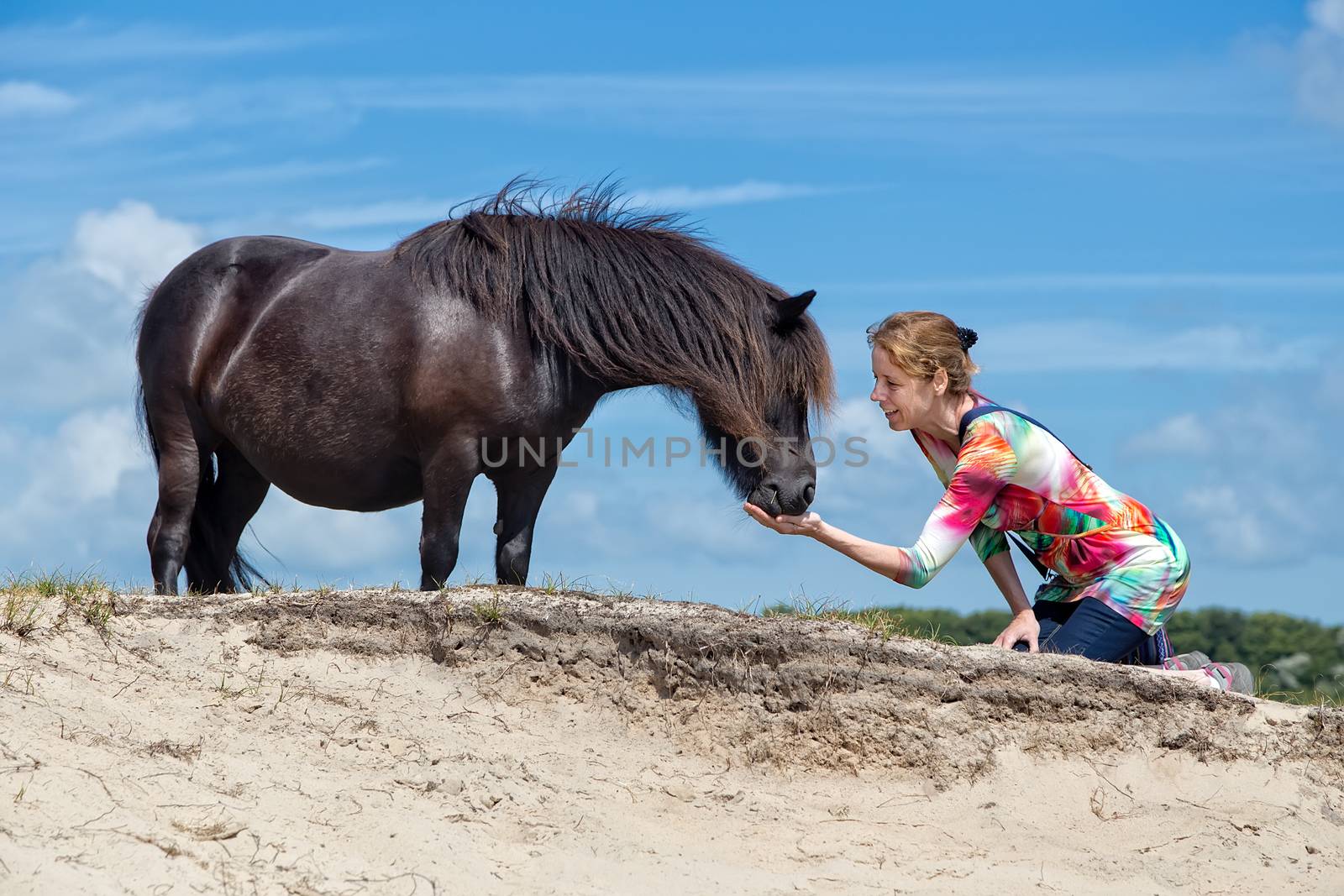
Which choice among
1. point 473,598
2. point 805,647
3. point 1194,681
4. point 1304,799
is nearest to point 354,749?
point 473,598

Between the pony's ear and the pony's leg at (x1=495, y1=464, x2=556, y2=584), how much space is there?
1.52 m

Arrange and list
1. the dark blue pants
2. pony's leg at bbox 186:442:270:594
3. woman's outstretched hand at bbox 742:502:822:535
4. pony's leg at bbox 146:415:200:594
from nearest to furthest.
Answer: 1. woman's outstretched hand at bbox 742:502:822:535
2. the dark blue pants
3. pony's leg at bbox 146:415:200:594
4. pony's leg at bbox 186:442:270:594

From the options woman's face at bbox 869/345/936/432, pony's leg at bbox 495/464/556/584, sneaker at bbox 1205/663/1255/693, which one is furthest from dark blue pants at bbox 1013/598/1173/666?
pony's leg at bbox 495/464/556/584

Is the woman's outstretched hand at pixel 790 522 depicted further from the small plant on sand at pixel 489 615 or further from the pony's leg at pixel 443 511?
the pony's leg at pixel 443 511

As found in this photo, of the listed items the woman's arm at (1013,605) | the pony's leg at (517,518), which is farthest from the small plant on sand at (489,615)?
the woman's arm at (1013,605)

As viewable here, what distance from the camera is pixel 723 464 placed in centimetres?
666

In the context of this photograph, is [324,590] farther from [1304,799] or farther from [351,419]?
[1304,799]

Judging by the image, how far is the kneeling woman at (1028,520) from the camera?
488 centimetres

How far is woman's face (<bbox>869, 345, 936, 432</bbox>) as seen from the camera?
5.02m

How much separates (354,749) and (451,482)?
1967 millimetres

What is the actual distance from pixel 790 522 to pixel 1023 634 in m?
1.44

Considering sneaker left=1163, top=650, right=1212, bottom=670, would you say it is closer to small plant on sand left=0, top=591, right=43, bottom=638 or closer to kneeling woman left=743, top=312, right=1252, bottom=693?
kneeling woman left=743, top=312, right=1252, bottom=693

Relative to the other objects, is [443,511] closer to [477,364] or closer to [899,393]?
[477,364]

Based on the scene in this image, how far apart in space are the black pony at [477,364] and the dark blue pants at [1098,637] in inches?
56.4
